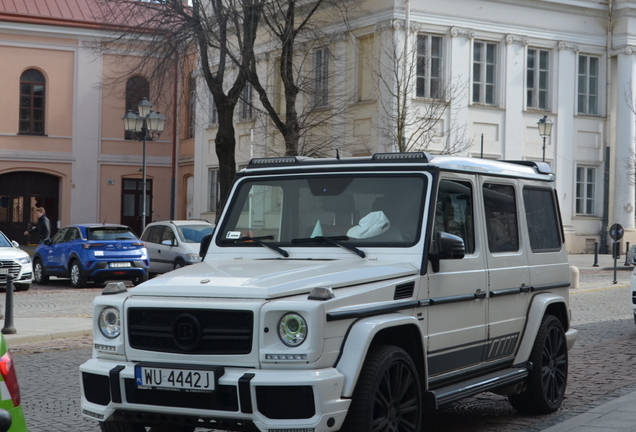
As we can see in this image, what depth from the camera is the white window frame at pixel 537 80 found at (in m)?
36.1

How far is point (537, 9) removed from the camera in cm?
3569

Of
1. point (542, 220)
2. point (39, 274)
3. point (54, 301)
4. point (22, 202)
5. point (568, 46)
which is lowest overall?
point (54, 301)

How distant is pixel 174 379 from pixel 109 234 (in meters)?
18.6

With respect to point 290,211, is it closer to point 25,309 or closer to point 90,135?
point 25,309

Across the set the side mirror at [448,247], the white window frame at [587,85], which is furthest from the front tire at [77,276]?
the white window frame at [587,85]

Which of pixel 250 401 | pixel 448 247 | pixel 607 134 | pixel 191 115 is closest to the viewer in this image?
pixel 250 401

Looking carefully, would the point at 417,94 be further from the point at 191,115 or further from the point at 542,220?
the point at 542,220

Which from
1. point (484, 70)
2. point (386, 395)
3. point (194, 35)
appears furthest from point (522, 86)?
point (386, 395)

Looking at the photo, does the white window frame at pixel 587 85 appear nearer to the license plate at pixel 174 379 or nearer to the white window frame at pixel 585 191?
the white window frame at pixel 585 191

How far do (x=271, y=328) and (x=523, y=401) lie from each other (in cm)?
333

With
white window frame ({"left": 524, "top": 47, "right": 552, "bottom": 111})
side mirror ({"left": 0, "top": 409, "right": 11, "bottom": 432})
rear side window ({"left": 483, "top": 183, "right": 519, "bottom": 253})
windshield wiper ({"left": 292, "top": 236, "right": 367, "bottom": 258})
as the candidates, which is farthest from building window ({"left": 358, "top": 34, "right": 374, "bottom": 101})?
side mirror ({"left": 0, "top": 409, "right": 11, "bottom": 432})

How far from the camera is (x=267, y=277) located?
222 inches

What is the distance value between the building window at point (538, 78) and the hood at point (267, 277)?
31.2 metres

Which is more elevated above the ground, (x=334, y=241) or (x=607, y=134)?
(x=607, y=134)
